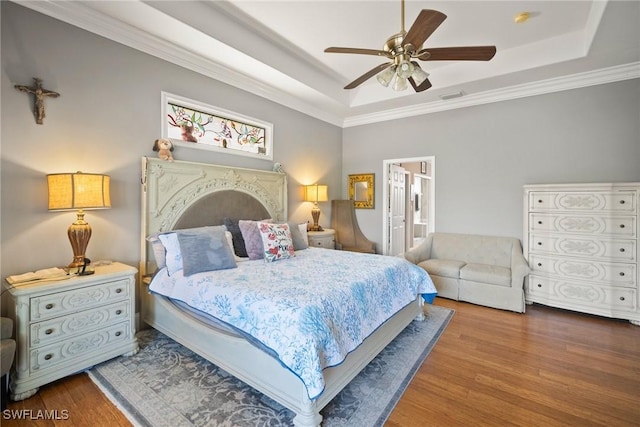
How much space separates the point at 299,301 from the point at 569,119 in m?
4.24

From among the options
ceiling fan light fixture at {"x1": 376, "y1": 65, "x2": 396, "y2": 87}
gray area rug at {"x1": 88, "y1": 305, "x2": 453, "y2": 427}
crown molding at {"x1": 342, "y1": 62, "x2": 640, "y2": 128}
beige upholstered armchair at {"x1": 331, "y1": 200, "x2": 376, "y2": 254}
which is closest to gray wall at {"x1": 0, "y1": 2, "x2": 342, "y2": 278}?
gray area rug at {"x1": 88, "y1": 305, "x2": 453, "y2": 427}

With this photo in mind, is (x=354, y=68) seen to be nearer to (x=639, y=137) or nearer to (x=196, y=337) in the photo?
(x=639, y=137)

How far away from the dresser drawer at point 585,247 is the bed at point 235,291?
1.73 meters

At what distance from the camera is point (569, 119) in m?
3.62

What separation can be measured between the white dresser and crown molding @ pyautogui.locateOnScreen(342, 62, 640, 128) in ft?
4.52

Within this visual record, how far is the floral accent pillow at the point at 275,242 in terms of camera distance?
2900mm

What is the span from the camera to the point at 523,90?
385 cm

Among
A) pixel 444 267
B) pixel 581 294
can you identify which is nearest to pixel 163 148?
pixel 444 267

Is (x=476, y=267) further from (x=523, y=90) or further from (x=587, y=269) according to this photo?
(x=523, y=90)

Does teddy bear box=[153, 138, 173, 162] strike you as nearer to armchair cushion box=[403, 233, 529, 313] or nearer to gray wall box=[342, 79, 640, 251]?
armchair cushion box=[403, 233, 529, 313]

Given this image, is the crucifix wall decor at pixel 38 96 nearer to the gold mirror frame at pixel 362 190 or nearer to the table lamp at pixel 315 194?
the table lamp at pixel 315 194

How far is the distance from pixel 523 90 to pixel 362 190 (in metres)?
2.84

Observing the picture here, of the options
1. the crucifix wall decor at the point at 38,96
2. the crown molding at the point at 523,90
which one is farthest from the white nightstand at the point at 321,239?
the crucifix wall decor at the point at 38,96

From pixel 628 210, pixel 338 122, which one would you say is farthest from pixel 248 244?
pixel 628 210
